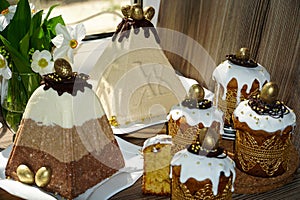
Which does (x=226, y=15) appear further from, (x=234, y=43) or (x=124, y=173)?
(x=124, y=173)

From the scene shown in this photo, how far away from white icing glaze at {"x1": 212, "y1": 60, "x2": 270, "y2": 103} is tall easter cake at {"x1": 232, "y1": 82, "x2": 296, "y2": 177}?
0.24 ft

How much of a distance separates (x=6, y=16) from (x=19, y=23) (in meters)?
0.05

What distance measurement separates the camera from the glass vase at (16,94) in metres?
1.16

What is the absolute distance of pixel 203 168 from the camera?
92 centimetres

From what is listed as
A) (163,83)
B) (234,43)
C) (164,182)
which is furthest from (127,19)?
(164,182)

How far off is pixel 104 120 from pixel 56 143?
0.10 meters

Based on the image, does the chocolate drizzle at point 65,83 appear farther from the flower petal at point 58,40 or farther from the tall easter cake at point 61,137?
the flower petal at point 58,40

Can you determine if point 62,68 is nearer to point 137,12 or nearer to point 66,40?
point 66,40

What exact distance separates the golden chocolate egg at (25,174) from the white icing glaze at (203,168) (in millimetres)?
275

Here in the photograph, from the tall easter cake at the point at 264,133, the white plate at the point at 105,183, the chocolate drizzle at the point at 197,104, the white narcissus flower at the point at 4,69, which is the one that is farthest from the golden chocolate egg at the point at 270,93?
Answer: the white narcissus flower at the point at 4,69

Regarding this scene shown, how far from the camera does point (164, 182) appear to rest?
103 cm

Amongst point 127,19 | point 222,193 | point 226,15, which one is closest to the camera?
point 222,193

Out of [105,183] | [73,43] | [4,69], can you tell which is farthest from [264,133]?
[4,69]

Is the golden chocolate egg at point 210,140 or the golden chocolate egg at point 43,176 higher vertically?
the golden chocolate egg at point 210,140
